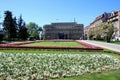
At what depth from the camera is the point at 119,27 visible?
8250 centimetres

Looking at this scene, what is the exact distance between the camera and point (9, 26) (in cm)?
7400

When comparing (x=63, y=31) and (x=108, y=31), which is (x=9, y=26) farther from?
(x=63, y=31)

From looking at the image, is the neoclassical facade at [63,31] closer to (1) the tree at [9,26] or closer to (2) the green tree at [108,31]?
(1) the tree at [9,26]

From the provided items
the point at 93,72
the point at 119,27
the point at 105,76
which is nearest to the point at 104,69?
the point at 93,72

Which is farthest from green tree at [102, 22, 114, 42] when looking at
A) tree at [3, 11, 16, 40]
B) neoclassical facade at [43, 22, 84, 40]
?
neoclassical facade at [43, 22, 84, 40]

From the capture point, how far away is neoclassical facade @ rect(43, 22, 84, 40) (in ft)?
405

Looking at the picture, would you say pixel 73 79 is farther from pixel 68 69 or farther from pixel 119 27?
pixel 119 27

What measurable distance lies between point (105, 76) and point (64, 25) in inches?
4619

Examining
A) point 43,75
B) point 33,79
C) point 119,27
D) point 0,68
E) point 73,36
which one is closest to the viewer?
point 33,79

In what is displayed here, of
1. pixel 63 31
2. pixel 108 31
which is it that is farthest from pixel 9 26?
pixel 63 31

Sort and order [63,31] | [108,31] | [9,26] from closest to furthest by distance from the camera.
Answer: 1. [108,31]
2. [9,26]
3. [63,31]

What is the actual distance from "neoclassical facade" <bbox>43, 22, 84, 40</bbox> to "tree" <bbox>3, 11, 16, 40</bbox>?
153ft

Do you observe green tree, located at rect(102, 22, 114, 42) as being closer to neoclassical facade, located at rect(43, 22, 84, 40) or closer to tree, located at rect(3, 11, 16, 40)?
tree, located at rect(3, 11, 16, 40)

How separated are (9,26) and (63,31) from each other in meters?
53.5
